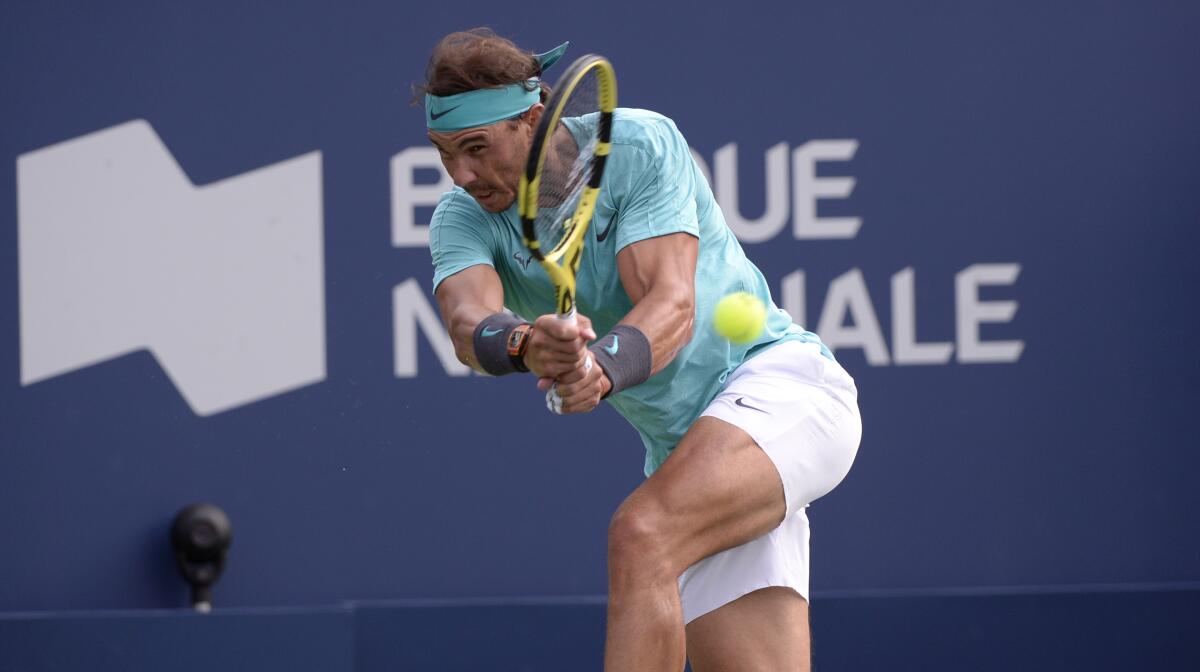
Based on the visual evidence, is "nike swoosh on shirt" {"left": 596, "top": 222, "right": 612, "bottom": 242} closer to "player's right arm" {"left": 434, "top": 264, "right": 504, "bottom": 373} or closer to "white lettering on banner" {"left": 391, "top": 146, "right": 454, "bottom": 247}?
"player's right arm" {"left": 434, "top": 264, "right": 504, "bottom": 373}

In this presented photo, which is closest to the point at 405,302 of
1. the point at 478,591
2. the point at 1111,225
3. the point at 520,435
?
the point at 520,435

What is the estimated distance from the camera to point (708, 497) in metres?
2.81

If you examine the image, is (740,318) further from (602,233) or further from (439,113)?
(439,113)

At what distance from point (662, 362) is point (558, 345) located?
345mm

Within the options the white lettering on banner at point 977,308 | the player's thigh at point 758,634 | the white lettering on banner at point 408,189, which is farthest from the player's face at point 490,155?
the white lettering on banner at point 977,308

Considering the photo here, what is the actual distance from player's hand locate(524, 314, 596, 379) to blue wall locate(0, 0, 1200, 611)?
2.13m

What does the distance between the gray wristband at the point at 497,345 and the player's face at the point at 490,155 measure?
26cm

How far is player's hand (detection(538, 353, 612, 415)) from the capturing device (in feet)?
8.54

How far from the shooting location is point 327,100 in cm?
467

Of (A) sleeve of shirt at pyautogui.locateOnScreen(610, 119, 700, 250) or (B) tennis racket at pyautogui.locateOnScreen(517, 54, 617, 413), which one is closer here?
(B) tennis racket at pyautogui.locateOnScreen(517, 54, 617, 413)

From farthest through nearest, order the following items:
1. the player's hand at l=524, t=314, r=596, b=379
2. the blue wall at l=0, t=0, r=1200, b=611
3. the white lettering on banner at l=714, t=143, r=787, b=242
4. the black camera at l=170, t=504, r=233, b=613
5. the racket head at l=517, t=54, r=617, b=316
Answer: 1. the white lettering on banner at l=714, t=143, r=787, b=242
2. the blue wall at l=0, t=0, r=1200, b=611
3. the black camera at l=170, t=504, r=233, b=613
4. the racket head at l=517, t=54, r=617, b=316
5. the player's hand at l=524, t=314, r=596, b=379

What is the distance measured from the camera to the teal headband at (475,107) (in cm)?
292

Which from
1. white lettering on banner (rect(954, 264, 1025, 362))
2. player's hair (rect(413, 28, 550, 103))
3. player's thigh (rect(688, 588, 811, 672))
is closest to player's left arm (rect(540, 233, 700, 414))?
player's hair (rect(413, 28, 550, 103))

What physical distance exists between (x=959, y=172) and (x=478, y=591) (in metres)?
1.83
